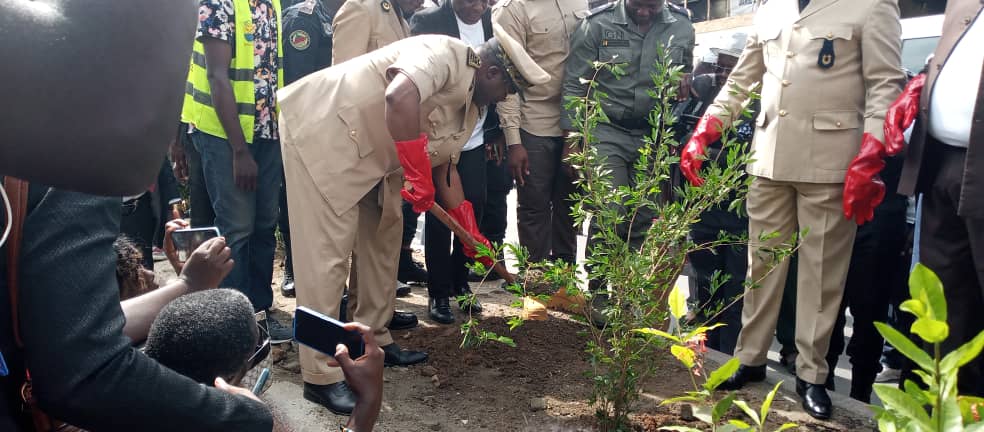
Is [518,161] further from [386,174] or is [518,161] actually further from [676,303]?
[676,303]

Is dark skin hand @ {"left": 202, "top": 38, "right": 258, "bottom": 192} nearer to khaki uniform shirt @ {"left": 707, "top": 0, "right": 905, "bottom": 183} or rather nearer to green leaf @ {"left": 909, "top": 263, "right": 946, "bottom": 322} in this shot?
khaki uniform shirt @ {"left": 707, "top": 0, "right": 905, "bottom": 183}

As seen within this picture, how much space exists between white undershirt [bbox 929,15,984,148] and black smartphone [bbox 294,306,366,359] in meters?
2.12

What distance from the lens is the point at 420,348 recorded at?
3795 millimetres

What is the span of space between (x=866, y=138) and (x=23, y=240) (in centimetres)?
284

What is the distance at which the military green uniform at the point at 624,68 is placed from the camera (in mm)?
4297

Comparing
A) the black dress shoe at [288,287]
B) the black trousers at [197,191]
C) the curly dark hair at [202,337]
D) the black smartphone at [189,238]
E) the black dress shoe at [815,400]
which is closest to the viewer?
the curly dark hair at [202,337]

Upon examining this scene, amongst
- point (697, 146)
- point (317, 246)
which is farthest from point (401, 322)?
point (697, 146)

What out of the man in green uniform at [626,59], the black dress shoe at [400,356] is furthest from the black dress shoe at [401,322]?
the man in green uniform at [626,59]

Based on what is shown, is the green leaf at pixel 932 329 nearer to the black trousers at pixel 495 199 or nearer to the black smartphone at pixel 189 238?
the black smartphone at pixel 189 238

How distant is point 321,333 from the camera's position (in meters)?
1.82

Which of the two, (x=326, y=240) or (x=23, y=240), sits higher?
(x=23, y=240)

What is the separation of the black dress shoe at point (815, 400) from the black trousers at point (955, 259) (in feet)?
1.79

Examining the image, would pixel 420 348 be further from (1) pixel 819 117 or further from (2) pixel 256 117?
(1) pixel 819 117

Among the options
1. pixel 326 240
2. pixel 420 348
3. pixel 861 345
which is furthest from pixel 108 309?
pixel 861 345
